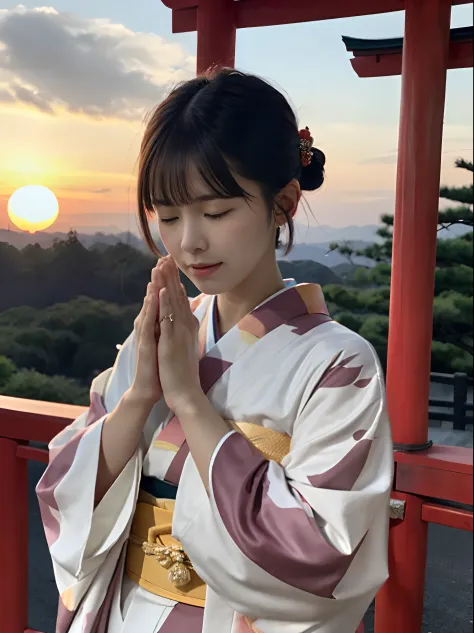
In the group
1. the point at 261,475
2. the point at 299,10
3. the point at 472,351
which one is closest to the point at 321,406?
the point at 261,475

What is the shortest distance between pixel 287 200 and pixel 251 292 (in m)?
0.16

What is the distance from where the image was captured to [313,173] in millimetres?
1005

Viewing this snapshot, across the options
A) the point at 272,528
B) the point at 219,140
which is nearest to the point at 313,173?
the point at 219,140

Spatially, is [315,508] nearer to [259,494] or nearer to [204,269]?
[259,494]

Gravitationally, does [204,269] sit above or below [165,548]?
above

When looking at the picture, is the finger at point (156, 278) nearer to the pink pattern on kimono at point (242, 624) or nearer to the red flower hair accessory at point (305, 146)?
the red flower hair accessory at point (305, 146)

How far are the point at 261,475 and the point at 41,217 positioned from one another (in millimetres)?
2702

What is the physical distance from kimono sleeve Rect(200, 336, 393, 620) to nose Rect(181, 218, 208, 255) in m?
0.25

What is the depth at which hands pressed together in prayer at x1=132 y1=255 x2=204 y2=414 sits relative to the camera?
89 cm

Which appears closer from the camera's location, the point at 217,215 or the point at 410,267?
the point at 217,215

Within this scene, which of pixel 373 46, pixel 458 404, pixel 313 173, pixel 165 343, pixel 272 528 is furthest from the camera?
pixel 458 404

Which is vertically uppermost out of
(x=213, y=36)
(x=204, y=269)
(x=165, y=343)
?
(x=213, y=36)

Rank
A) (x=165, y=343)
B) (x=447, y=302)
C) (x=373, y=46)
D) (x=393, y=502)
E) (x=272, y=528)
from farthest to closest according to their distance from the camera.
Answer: (x=447, y=302) → (x=373, y=46) → (x=393, y=502) → (x=165, y=343) → (x=272, y=528)

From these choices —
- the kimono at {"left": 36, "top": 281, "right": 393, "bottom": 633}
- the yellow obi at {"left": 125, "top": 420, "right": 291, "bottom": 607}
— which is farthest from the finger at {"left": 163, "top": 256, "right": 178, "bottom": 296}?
the yellow obi at {"left": 125, "top": 420, "right": 291, "bottom": 607}
